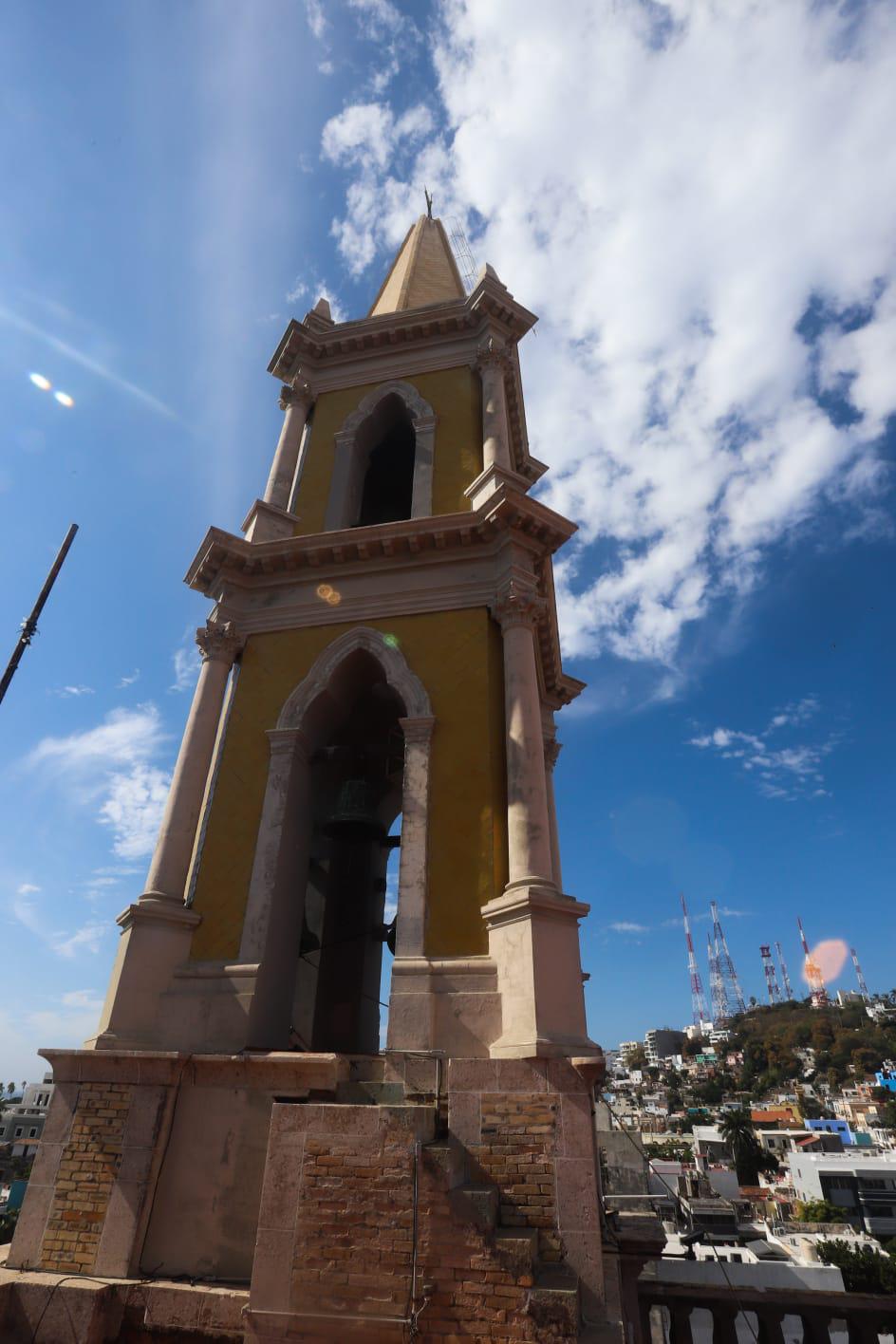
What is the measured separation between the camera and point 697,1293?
7105 mm

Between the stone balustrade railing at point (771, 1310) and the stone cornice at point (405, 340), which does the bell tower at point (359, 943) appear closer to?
the stone cornice at point (405, 340)

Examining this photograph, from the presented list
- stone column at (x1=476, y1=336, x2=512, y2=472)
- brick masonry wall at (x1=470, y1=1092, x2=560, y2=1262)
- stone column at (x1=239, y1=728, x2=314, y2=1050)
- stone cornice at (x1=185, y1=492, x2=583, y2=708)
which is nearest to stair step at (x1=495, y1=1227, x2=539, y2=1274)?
brick masonry wall at (x1=470, y1=1092, x2=560, y2=1262)

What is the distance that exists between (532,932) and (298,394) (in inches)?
456

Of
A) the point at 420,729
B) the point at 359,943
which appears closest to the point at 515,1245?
the point at 420,729

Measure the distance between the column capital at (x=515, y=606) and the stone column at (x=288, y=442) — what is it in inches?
200

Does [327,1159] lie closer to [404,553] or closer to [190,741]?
[190,741]

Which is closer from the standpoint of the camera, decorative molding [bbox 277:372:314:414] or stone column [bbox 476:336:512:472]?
stone column [bbox 476:336:512:472]

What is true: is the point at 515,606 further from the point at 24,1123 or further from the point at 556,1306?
the point at 24,1123

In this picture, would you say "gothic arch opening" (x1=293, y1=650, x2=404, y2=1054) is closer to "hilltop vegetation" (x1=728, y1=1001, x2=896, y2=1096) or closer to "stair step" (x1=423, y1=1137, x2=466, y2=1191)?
"stair step" (x1=423, y1=1137, x2=466, y2=1191)

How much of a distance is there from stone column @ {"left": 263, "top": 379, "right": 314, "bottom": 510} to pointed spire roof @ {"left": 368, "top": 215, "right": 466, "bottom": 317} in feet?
11.4

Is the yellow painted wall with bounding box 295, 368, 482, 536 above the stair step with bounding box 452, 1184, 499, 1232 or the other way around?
above

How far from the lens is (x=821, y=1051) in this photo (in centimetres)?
17162

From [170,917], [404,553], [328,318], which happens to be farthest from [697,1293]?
[328,318]

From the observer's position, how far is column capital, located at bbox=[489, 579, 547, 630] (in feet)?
33.9
